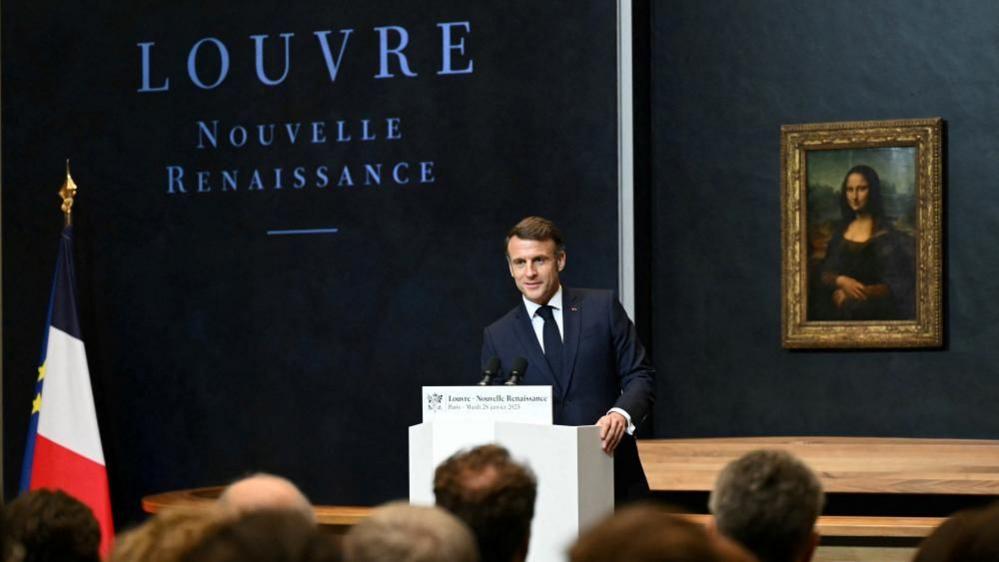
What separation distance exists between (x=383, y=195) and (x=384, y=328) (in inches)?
23.2

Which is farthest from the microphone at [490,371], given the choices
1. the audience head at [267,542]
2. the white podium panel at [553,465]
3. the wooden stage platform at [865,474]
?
the audience head at [267,542]

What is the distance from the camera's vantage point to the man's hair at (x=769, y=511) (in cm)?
249

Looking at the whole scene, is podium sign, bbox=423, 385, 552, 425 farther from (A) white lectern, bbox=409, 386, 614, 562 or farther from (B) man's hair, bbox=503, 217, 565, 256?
(B) man's hair, bbox=503, 217, 565, 256

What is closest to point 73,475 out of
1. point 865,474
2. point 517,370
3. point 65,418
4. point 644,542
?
point 65,418

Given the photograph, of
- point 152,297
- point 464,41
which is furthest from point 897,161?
point 152,297

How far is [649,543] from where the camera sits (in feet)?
4.55

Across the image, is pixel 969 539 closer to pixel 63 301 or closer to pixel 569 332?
pixel 569 332

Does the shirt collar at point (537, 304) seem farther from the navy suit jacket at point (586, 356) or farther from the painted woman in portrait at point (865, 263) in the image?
the painted woman in portrait at point (865, 263)

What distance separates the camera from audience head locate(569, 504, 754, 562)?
1372 mm

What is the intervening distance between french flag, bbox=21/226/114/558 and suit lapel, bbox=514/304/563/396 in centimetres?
232

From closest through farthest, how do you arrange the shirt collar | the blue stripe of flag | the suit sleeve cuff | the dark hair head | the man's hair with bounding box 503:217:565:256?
the suit sleeve cuff < the man's hair with bounding box 503:217:565:256 < the shirt collar < the blue stripe of flag < the dark hair head

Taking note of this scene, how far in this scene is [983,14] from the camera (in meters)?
6.89

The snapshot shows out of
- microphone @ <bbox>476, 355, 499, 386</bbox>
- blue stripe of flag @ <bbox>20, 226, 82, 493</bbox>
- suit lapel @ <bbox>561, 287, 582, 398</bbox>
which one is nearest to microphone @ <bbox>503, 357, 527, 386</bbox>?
microphone @ <bbox>476, 355, 499, 386</bbox>

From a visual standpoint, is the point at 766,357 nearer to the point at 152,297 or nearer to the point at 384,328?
the point at 384,328
